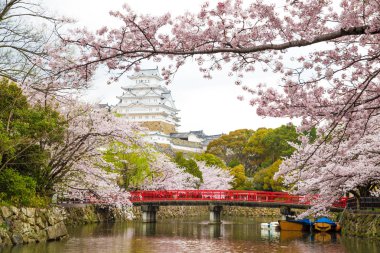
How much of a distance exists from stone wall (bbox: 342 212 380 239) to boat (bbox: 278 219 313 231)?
8.04ft

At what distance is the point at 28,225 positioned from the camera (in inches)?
519

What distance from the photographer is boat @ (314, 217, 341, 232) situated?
21069 millimetres

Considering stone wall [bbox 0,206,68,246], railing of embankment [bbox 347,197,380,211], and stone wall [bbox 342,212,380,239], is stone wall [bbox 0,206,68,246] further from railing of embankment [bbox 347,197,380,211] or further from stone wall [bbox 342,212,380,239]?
railing of embankment [bbox 347,197,380,211]

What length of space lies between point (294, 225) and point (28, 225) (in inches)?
558

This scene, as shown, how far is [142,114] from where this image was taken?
224 ft

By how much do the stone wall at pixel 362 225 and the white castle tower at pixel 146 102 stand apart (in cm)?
4921

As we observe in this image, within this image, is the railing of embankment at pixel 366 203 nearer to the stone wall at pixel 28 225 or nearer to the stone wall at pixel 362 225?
the stone wall at pixel 362 225

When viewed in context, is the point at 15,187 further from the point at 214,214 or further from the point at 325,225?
the point at 214,214

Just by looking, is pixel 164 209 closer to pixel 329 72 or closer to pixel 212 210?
pixel 212 210

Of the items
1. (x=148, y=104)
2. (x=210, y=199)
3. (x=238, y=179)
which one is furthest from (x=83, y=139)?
(x=148, y=104)

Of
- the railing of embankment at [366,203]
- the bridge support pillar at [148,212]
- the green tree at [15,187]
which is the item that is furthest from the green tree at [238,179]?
the green tree at [15,187]

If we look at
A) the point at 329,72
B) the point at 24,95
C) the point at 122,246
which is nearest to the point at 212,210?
the point at 122,246

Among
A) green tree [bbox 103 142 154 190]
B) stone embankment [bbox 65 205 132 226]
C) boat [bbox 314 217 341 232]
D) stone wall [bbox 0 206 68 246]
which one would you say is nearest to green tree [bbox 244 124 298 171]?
green tree [bbox 103 142 154 190]

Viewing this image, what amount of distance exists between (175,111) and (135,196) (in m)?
46.8
